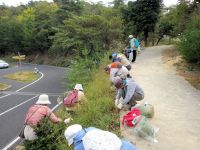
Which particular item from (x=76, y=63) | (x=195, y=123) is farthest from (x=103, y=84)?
(x=76, y=63)

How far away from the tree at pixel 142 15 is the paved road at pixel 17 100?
9.28 meters

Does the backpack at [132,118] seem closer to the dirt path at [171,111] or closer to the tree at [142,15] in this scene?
the dirt path at [171,111]

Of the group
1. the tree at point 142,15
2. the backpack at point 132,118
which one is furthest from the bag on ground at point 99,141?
the tree at point 142,15

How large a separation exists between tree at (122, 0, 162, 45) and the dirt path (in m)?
15.1

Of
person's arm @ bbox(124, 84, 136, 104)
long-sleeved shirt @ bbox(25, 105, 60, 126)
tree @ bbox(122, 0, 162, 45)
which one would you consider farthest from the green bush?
tree @ bbox(122, 0, 162, 45)

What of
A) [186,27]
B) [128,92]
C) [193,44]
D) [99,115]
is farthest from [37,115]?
[186,27]

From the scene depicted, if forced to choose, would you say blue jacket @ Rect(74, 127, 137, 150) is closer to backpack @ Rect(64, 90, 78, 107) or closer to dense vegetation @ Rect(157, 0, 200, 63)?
backpack @ Rect(64, 90, 78, 107)

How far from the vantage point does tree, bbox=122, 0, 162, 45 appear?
26859 mm

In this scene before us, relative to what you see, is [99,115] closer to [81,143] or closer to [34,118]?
[34,118]

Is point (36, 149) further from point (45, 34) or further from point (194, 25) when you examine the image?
point (45, 34)

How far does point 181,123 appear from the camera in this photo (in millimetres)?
6719

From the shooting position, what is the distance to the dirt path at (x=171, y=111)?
5.73m

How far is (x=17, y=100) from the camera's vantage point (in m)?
18.7

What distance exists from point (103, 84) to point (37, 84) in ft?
54.0
